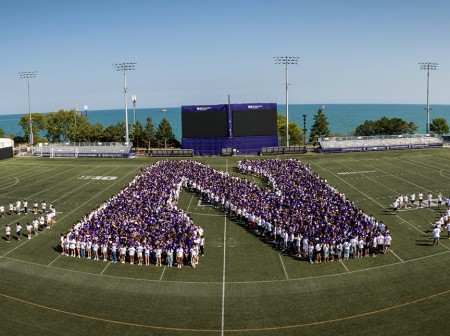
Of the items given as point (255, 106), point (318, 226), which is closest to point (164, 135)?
point (255, 106)

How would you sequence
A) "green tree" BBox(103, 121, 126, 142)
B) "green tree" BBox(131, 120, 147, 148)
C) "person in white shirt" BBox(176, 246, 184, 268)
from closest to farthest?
"person in white shirt" BBox(176, 246, 184, 268)
"green tree" BBox(131, 120, 147, 148)
"green tree" BBox(103, 121, 126, 142)

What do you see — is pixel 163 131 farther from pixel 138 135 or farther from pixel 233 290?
pixel 233 290

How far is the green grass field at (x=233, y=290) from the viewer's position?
1789 centimetres

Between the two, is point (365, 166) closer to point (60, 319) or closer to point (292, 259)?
point (292, 259)

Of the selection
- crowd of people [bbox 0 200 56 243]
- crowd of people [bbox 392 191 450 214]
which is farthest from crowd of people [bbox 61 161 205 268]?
crowd of people [bbox 392 191 450 214]

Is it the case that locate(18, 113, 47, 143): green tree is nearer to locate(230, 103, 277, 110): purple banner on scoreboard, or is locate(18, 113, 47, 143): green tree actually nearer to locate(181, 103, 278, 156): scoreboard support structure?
locate(181, 103, 278, 156): scoreboard support structure

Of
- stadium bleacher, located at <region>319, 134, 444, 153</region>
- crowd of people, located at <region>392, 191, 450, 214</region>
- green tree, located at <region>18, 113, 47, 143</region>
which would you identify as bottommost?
crowd of people, located at <region>392, 191, 450, 214</region>

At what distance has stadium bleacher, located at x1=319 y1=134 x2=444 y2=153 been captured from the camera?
70375 millimetres

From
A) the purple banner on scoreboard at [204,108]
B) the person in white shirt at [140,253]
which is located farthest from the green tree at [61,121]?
the person in white shirt at [140,253]

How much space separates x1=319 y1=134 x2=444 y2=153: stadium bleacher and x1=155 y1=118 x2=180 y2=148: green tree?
1289 inches

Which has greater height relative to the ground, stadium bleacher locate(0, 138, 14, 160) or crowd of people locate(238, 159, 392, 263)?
stadium bleacher locate(0, 138, 14, 160)

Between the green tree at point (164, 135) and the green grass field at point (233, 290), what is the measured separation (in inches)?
2175

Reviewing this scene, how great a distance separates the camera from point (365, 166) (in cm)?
5684

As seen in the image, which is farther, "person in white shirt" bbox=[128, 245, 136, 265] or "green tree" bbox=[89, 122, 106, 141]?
"green tree" bbox=[89, 122, 106, 141]
